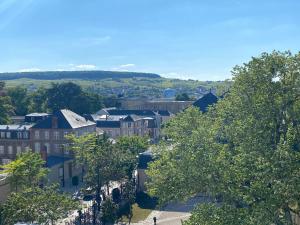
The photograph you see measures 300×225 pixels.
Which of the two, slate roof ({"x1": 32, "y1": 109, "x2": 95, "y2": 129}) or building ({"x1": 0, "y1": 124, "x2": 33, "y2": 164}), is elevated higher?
slate roof ({"x1": 32, "y1": 109, "x2": 95, "y2": 129})

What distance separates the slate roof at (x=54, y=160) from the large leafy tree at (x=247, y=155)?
33398mm

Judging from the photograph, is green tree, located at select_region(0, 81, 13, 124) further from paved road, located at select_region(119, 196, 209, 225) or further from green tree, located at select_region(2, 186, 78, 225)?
green tree, located at select_region(2, 186, 78, 225)

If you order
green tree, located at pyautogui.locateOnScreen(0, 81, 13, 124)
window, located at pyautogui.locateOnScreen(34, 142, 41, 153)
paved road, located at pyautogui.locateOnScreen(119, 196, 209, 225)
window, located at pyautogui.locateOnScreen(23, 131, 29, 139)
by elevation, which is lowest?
paved road, located at pyautogui.locateOnScreen(119, 196, 209, 225)

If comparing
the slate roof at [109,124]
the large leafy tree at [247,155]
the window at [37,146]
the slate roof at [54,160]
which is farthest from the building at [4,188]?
the slate roof at [109,124]

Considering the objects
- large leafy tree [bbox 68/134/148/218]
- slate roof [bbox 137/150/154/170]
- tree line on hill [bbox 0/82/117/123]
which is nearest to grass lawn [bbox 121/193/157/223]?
large leafy tree [bbox 68/134/148/218]

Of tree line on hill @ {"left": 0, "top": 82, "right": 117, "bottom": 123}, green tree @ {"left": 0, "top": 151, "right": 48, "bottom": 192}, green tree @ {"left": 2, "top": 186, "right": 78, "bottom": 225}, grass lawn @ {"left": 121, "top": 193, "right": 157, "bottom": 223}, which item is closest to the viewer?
green tree @ {"left": 2, "top": 186, "right": 78, "bottom": 225}

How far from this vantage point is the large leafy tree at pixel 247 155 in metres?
21.4

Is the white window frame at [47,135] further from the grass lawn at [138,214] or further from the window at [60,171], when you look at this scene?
the grass lawn at [138,214]

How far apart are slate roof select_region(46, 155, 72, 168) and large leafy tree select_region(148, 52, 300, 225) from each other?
3340cm

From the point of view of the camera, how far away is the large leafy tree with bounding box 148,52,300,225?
21359 mm

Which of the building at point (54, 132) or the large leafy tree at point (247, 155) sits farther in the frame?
the building at point (54, 132)

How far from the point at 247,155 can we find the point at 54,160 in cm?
4351

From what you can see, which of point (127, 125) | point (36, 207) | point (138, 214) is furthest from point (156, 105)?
point (36, 207)

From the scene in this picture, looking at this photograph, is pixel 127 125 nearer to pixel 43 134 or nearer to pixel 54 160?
pixel 43 134
